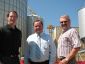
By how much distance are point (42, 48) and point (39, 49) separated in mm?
66

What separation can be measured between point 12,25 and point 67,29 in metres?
1.12

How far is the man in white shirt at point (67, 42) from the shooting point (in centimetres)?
595

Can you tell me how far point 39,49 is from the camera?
6.36 m

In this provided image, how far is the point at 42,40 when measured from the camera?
6.44m

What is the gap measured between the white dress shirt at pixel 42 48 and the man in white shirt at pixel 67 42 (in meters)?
0.25

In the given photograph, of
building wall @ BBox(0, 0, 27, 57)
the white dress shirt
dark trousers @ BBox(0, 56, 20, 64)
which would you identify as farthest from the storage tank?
dark trousers @ BBox(0, 56, 20, 64)

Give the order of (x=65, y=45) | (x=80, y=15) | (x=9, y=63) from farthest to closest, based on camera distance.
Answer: (x=80, y=15)
(x=65, y=45)
(x=9, y=63)

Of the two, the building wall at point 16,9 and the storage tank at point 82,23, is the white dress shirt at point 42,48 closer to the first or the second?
the building wall at point 16,9

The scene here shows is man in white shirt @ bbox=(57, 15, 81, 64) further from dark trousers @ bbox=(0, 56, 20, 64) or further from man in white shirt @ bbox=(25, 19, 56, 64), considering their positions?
dark trousers @ bbox=(0, 56, 20, 64)

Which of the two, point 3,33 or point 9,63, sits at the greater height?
point 3,33

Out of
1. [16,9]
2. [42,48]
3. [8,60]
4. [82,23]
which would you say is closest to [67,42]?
[42,48]

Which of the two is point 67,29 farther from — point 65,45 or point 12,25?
point 12,25

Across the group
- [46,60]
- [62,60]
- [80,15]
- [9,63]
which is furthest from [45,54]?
[80,15]

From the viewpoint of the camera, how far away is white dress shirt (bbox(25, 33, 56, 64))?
6.28m
